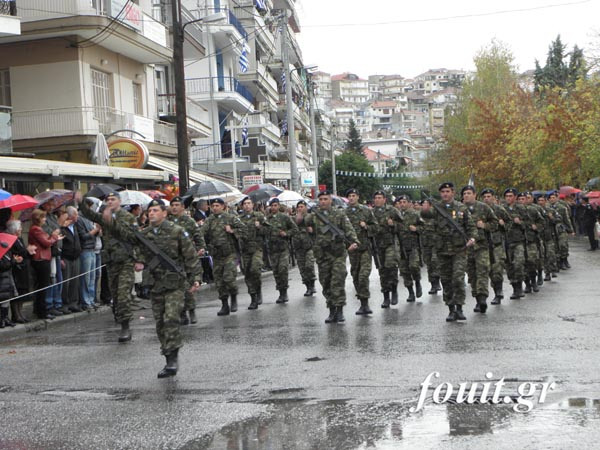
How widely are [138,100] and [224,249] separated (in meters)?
16.7

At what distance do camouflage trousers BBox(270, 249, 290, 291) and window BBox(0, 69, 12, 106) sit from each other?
13146 mm

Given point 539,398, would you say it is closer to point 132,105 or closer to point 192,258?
point 192,258

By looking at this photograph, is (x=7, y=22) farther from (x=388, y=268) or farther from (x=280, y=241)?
(x=388, y=268)

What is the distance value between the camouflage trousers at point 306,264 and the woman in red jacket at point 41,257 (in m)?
5.45

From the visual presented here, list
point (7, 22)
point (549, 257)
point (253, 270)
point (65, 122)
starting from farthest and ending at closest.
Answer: point (65, 122) < point (7, 22) < point (549, 257) < point (253, 270)

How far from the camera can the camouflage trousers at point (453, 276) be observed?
40.6ft

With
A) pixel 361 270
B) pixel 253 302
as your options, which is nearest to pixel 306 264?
pixel 253 302

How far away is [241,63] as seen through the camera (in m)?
50.2

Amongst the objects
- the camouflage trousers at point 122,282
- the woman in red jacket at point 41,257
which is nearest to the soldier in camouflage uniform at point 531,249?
the camouflage trousers at point 122,282

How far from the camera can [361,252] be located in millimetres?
13734

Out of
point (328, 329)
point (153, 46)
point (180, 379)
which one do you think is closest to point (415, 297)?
point (328, 329)

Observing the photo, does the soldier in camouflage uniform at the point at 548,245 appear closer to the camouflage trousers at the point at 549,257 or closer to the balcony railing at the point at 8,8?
the camouflage trousers at the point at 549,257

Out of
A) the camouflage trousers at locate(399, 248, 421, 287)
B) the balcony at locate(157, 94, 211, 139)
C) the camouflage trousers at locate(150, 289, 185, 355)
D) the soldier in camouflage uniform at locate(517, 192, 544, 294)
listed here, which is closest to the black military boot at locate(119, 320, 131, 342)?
the camouflage trousers at locate(150, 289, 185, 355)

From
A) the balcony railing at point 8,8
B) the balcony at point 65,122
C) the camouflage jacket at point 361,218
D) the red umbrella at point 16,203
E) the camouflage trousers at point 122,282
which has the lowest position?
the camouflage trousers at point 122,282
